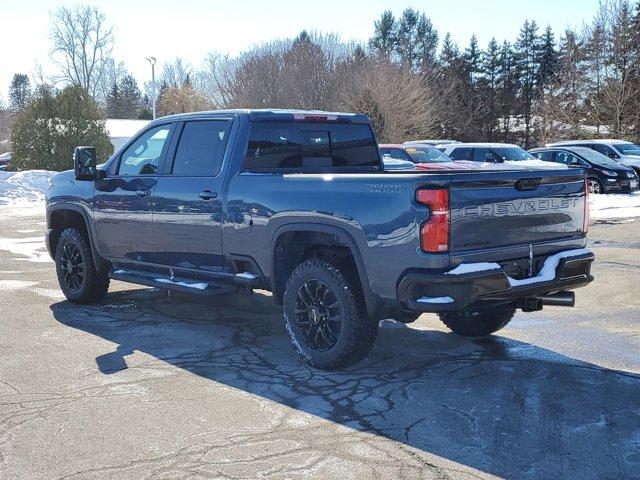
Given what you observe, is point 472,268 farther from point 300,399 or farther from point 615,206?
point 615,206

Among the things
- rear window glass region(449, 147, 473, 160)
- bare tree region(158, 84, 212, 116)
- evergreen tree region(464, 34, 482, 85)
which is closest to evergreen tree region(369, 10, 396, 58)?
evergreen tree region(464, 34, 482, 85)

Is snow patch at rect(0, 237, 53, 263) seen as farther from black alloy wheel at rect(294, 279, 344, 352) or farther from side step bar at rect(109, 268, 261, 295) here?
black alloy wheel at rect(294, 279, 344, 352)

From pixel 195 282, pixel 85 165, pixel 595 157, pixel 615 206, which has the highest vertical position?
pixel 85 165

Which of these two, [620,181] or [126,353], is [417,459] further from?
[620,181]

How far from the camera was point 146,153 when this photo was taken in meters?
7.11

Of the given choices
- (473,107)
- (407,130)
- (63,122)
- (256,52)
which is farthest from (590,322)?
(473,107)

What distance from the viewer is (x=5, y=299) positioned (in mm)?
8086

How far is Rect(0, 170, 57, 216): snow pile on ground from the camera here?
69.8 ft

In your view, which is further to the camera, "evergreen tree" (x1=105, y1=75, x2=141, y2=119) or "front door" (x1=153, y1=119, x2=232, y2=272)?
"evergreen tree" (x1=105, y1=75, x2=141, y2=119)

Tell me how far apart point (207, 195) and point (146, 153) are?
4.28 ft

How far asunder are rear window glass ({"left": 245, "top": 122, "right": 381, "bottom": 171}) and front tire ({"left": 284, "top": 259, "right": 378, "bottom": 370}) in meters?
1.22

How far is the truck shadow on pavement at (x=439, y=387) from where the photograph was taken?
3.95 m

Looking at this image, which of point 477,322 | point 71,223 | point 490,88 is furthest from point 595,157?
point 490,88

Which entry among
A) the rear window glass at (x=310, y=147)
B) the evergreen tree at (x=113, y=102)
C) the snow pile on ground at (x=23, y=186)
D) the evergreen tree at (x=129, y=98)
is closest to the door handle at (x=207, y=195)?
the rear window glass at (x=310, y=147)
